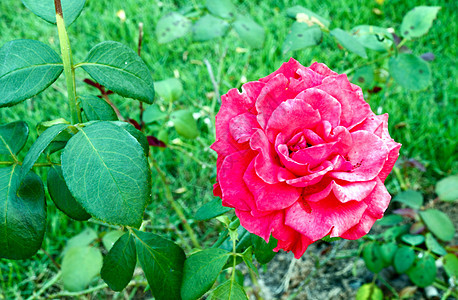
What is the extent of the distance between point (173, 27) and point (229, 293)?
0.99 meters

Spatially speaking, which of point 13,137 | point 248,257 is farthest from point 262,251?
point 13,137

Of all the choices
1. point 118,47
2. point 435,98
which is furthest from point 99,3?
point 118,47

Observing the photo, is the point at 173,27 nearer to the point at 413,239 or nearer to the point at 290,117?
the point at 290,117

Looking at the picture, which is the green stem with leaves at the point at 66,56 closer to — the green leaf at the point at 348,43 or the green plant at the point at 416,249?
the green leaf at the point at 348,43

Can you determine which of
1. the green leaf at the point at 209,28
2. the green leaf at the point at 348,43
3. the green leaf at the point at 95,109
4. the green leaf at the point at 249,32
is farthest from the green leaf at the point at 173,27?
the green leaf at the point at 95,109

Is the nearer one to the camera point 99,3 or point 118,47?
point 118,47

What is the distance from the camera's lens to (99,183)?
0.65m

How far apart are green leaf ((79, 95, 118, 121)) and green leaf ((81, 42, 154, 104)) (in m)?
0.09

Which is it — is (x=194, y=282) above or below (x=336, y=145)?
below

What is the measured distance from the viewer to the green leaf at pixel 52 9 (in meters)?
0.81

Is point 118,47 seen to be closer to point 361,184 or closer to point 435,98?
point 361,184

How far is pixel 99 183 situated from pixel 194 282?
1.02 feet

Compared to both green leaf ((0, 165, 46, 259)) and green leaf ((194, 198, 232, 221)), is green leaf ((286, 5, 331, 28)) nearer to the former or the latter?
green leaf ((194, 198, 232, 221))

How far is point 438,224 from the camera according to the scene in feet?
4.84
